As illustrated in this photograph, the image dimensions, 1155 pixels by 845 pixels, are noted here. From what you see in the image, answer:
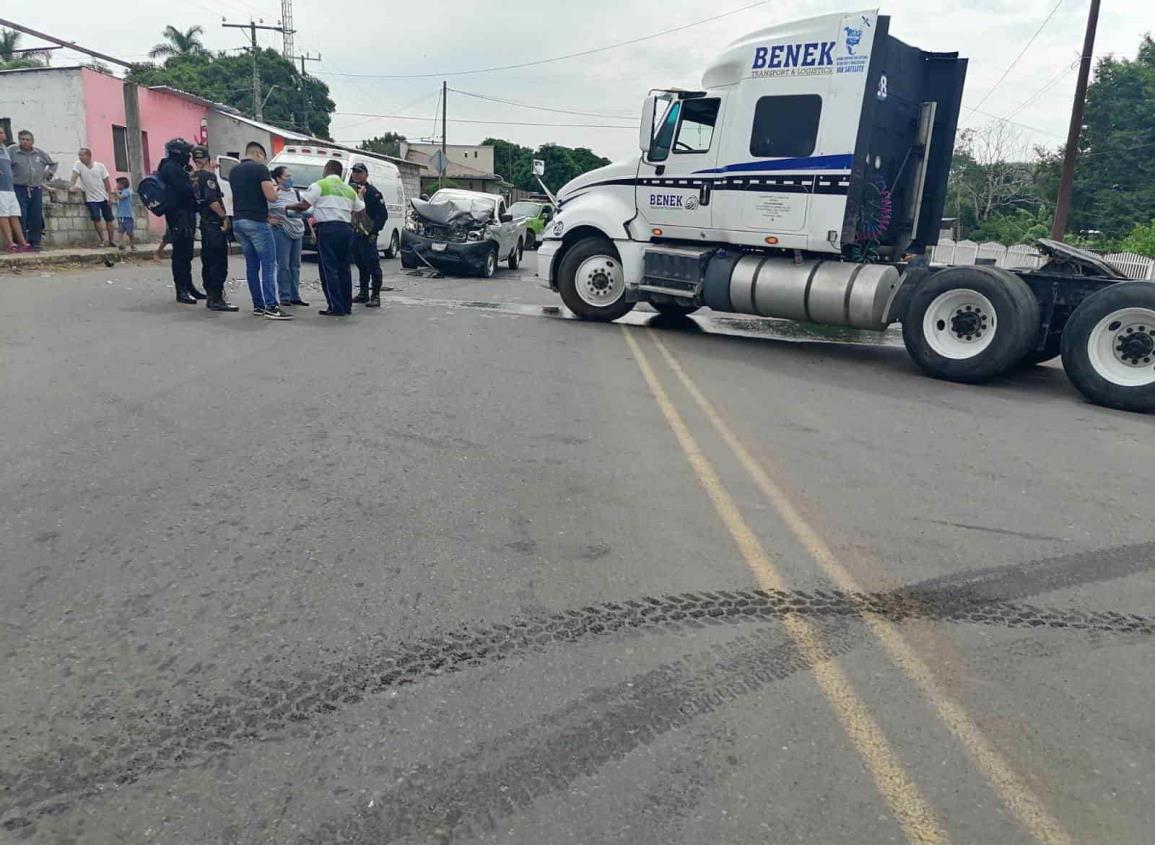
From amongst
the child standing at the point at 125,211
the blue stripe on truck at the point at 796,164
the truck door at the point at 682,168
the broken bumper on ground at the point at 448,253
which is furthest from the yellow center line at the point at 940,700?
the child standing at the point at 125,211

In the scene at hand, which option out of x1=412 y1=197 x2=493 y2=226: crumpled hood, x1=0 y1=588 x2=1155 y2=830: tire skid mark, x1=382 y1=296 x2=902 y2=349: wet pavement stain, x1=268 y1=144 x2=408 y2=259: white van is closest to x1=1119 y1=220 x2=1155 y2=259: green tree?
x1=382 y1=296 x2=902 y2=349: wet pavement stain

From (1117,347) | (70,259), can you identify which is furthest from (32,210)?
(1117,347)

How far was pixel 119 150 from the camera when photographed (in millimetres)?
25766

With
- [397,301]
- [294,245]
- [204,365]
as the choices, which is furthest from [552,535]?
[397,301]

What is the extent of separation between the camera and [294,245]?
1166 cm

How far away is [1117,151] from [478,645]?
50972 mm

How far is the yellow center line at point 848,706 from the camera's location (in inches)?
95.1

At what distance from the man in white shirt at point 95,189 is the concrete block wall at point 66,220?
0.15 m

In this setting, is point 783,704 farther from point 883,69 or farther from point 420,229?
point 420,229

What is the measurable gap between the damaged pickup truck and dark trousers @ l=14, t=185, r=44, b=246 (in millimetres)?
6533

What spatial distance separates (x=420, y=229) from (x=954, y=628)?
16.8m

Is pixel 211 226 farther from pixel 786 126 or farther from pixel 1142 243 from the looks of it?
pixel 1142 243

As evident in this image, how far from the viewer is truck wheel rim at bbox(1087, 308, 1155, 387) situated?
807 centimetres

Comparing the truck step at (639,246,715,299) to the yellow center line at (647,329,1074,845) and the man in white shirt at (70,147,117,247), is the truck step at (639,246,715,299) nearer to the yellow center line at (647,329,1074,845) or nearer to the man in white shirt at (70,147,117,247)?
the yellow center line at (647,329,1074,845)
